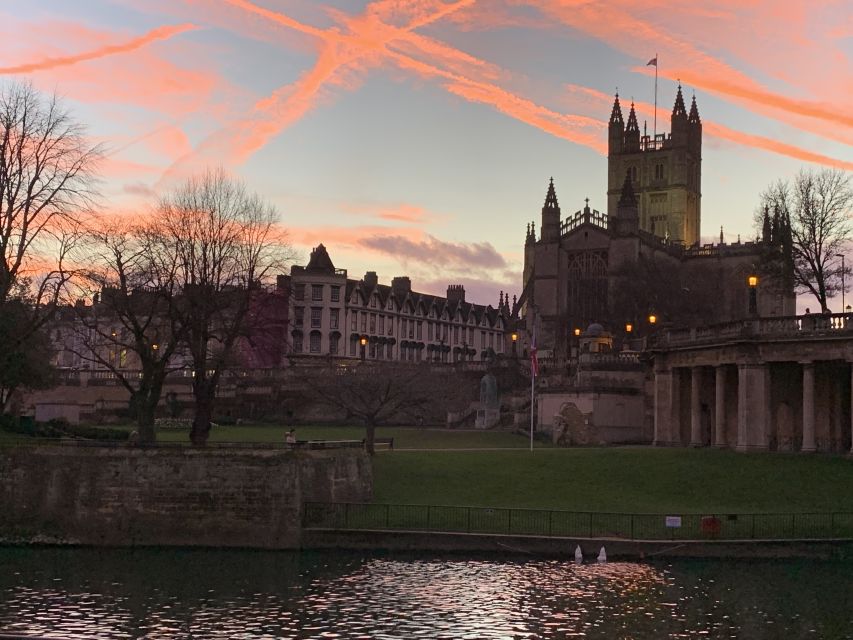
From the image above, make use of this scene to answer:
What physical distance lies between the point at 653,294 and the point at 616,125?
72.6 metres

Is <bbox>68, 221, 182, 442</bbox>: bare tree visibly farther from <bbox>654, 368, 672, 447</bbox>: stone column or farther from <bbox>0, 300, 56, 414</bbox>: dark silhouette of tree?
<bbox>654, 368, 672, 447</bbox>: stone column

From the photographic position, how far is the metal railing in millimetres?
40375

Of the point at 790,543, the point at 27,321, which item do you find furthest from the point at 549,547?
the point at 27,321

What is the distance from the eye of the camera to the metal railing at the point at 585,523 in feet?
132

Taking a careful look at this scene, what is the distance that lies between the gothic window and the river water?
84.0m

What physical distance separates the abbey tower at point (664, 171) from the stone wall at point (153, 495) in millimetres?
131232

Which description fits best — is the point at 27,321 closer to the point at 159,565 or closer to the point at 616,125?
the point at 159,565

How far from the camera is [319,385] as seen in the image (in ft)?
270

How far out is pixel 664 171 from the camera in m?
170

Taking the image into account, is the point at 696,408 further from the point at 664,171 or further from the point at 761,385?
the point at 664,171

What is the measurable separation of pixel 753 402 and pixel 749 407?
35 centimetres

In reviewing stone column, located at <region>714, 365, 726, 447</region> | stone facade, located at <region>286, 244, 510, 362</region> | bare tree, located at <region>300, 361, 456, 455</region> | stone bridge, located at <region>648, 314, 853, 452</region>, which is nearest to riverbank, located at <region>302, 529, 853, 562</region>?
stone bridge, located at <region>648, 314, 853, 452</region>

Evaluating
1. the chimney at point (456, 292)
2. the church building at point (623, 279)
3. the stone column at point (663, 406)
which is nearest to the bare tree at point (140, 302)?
the stone column at point (663, 406)

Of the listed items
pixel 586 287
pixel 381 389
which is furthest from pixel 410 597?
pixel 586 287
